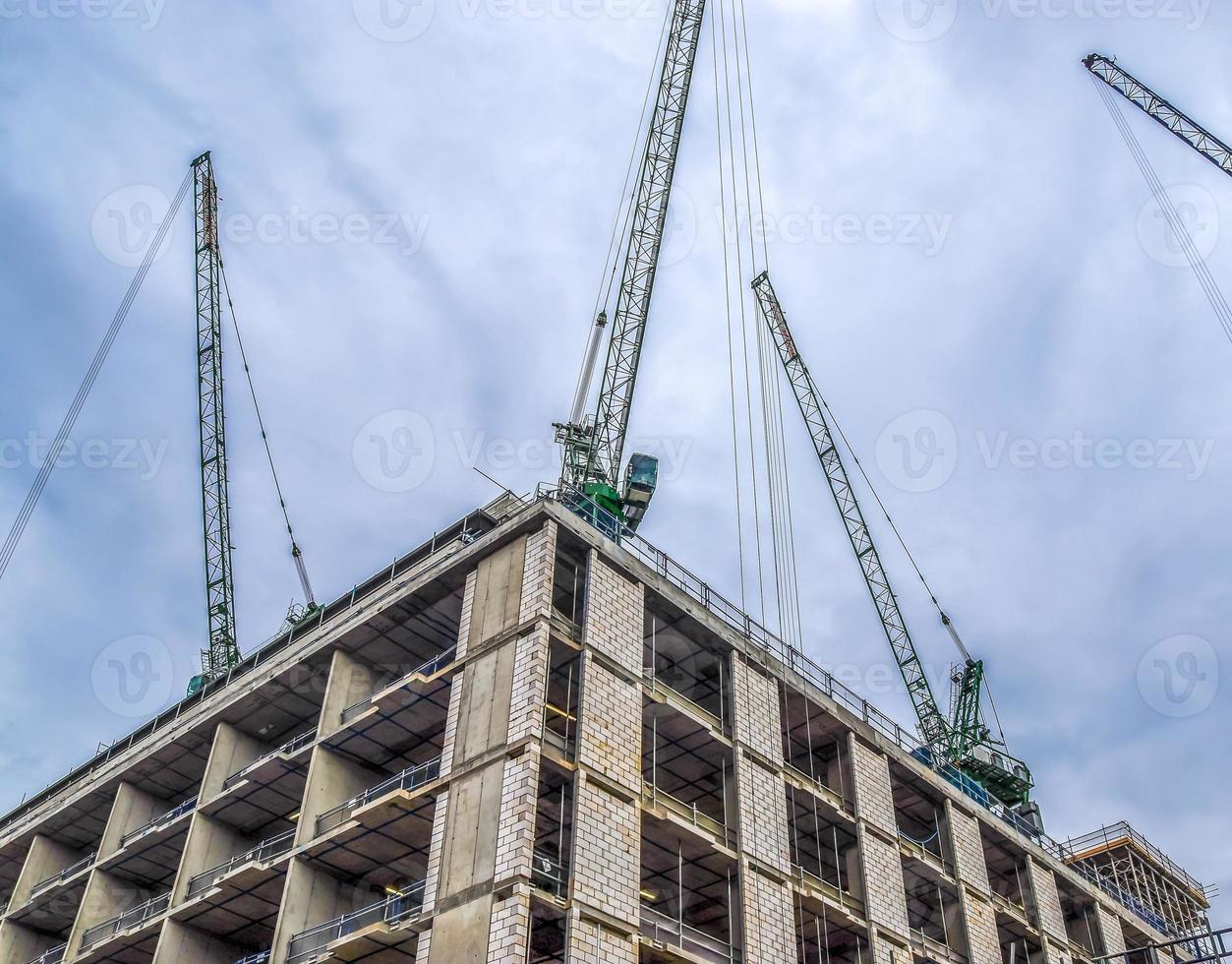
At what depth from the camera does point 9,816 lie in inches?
2562

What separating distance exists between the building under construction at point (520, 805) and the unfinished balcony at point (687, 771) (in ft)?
0.50

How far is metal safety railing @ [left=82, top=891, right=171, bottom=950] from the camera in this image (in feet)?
164

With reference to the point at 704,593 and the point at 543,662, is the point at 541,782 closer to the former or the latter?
the point at 543,662

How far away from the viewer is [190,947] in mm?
47844

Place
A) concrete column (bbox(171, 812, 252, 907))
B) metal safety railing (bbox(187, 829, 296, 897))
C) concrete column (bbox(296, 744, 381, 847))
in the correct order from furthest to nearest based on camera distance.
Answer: concrete column (bbox(171, 812, 252, 907))
metal safety railing (bbox(187, 829, 296, 897))
concrete column (bbox(296, 744, 381, 847))

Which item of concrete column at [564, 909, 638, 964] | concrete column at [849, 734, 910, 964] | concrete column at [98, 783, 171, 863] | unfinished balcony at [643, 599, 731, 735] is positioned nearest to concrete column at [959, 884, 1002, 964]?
concrete column at [849, 734, 910, 964]

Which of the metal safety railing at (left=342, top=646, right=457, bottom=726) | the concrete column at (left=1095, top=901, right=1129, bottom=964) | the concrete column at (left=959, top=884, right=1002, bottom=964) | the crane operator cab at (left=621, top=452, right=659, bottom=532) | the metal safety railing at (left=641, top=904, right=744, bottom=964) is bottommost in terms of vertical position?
the metal safety railing at (left=641, top=904, right=744, bottom=964)

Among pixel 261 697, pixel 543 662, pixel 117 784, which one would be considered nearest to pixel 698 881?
pixel 543 662

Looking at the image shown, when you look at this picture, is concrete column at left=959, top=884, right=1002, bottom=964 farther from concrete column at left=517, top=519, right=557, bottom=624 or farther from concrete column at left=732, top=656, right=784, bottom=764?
concrete column at left=517, top=519, right=557, bottom=624

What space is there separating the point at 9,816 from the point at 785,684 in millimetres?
44320

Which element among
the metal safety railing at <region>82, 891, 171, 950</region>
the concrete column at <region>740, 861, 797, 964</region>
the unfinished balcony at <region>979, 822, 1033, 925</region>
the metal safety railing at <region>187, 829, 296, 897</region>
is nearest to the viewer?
the concrete column at <region>740, 861, 797, 964</region>

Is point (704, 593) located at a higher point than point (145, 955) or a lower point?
A: higher

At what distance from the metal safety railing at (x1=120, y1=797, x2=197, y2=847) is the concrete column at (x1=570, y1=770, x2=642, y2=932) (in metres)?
21.9

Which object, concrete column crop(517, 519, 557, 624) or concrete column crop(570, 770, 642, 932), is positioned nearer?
concrete column crop(570, 770, 642, 932)
